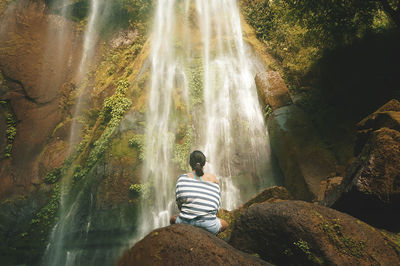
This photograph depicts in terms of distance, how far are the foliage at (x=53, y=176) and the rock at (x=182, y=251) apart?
9.53 m

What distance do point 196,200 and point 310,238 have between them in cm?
153

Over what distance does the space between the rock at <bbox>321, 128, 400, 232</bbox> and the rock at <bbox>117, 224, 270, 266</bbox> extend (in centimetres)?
241

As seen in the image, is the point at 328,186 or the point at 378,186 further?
the point at 328,186

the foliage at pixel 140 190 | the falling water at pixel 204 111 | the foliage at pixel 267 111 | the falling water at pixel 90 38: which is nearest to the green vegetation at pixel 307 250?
the falling water at pixel 204 111

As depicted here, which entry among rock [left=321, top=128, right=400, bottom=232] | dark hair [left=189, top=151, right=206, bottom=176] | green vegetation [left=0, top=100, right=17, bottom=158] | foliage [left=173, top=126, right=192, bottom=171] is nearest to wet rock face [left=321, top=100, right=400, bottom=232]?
rock [left=321, top=128, right=400, bottom=232]

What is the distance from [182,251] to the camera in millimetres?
2238

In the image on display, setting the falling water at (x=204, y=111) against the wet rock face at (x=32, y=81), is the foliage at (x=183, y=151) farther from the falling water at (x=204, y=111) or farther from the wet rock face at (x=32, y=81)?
the wet rock face at (x=32, y=81)

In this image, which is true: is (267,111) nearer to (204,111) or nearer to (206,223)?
(204,111)

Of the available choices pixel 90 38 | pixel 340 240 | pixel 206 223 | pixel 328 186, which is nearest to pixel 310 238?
pixel 340 240

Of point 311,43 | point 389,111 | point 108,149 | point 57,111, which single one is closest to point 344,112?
point 389,111

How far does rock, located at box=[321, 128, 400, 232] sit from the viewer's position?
140 inches

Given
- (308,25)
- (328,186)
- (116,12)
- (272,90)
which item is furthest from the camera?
(116,12)

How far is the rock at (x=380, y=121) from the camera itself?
4.79m

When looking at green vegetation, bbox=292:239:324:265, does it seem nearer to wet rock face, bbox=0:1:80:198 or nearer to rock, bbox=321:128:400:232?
rock, bbox=321:128:400:232
